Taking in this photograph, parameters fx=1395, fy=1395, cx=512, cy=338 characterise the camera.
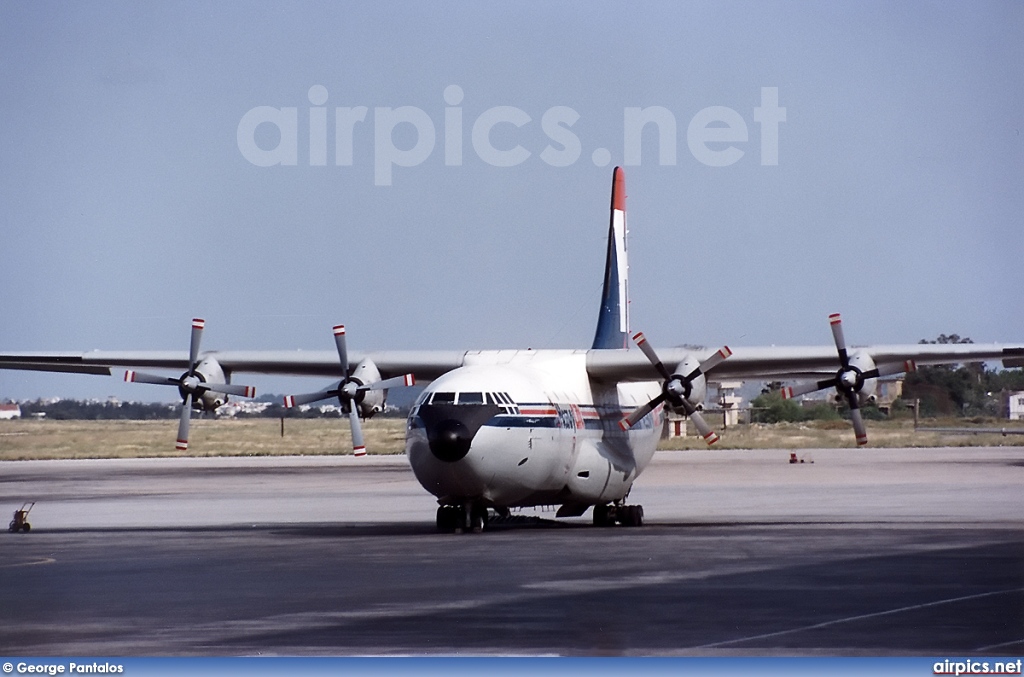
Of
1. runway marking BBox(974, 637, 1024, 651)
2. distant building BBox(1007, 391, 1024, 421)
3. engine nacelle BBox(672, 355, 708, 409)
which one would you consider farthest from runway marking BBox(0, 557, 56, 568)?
distant building BBox(1007, 391, 1024, 421)

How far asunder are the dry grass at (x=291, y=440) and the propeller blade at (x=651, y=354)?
118 feet

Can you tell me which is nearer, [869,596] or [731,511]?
[869,596]

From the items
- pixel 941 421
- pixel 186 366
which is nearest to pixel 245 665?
pixel 186 366

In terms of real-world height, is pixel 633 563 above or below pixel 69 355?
below

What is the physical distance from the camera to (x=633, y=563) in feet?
64.8

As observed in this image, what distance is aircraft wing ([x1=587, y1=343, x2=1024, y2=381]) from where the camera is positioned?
28203 mm

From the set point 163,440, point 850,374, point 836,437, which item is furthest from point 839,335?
point 163,440

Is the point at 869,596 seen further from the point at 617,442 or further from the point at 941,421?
the point at 941,421

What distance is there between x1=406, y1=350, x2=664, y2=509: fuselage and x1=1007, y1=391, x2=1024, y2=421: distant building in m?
48.2

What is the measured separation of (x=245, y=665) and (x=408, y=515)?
2050 cm

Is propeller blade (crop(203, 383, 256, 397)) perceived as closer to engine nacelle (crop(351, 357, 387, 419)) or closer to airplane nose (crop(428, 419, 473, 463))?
engine nacelle (crop(351, 357, 387, 419))

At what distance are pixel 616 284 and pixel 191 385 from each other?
10.7m

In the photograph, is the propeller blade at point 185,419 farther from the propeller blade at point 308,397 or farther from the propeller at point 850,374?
the propeller at point 850,374

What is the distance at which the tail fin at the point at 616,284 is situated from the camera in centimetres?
3300
